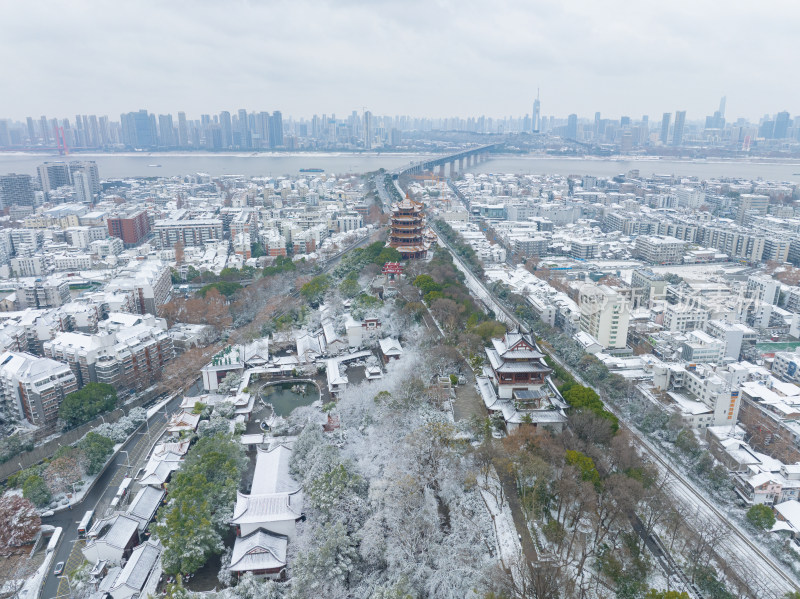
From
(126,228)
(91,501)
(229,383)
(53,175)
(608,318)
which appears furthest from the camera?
(53,175)

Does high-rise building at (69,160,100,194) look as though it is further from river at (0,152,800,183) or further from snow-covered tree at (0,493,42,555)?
snow-covered tree at (0,493,42,555)

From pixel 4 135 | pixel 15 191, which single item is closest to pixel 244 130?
pixel 4 135

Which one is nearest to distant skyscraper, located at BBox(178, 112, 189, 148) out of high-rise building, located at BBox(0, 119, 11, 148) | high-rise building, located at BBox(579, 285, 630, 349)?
high-rise building, located at BBox(0, 119, 11, 148)

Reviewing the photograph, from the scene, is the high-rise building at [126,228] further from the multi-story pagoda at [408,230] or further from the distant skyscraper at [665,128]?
the distant skyscraper at [665,128]

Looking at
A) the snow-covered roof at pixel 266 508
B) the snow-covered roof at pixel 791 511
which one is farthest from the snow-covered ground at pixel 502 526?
the snow-covered roof at pixel 791 511

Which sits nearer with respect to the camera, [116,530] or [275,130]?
[116,530]

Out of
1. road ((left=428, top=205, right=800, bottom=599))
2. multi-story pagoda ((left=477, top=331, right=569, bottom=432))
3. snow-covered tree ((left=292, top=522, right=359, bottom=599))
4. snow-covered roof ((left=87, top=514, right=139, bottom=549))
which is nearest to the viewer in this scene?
snow-covered tree ((left=292, top=522, right=359, bottom=599))

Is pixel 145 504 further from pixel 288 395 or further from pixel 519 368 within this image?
pixel 519 368
